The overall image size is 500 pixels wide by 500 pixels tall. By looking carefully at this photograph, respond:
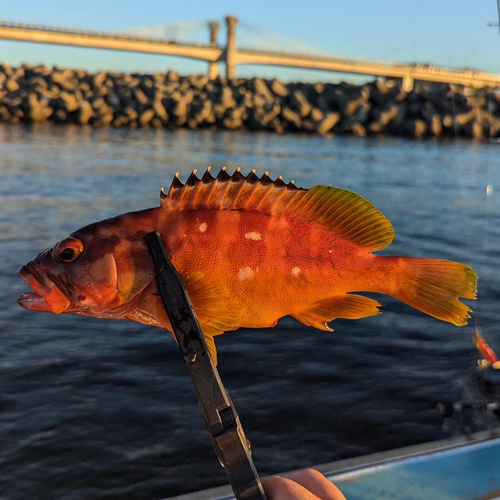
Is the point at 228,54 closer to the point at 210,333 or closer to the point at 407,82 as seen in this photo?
the point at 407,82

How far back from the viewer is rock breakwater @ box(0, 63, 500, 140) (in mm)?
38469

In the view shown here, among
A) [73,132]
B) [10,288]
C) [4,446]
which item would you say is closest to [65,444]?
[4,446]

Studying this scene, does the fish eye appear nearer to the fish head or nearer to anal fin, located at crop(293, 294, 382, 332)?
the fish head

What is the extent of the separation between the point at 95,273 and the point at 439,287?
604 mm

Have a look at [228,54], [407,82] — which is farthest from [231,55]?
[407,82]

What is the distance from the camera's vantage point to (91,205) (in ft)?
47.0

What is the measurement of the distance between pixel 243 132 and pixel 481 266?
95.7 ft

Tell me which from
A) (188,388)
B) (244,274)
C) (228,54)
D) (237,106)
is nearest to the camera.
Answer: (244,274)

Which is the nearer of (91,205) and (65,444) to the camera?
(65,444)

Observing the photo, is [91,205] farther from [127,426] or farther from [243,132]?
[243,132]

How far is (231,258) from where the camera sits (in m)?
1.03

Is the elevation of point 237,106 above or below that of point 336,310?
above

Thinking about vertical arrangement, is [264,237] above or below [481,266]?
above

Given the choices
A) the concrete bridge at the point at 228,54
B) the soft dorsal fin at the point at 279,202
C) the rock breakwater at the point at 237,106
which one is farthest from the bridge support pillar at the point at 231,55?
the soft dorsal fin at the point at 279,202
